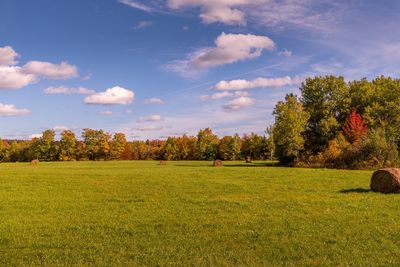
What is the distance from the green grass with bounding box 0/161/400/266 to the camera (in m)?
11.8

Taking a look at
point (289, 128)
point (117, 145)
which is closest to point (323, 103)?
point (289, 128)

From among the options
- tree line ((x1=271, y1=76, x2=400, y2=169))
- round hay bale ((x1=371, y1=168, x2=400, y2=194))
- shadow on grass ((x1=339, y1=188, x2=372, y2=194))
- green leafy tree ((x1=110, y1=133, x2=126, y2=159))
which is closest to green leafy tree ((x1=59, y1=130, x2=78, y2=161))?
green leafy tree ((x1=110, y1=133, x2=126, y2=159))

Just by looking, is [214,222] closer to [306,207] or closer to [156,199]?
[306,207]

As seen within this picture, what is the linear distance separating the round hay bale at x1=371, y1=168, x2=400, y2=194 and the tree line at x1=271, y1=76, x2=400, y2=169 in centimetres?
3956

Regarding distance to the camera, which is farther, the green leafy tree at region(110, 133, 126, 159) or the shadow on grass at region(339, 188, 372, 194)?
the green leafy tree at region(110, 133, 126, 159)

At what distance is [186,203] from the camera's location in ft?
71.5

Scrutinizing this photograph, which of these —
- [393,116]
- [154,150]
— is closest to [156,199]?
[393,116]

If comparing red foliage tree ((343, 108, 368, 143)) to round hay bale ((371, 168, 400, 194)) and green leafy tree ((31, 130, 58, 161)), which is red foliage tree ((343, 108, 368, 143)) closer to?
round hay bale ((371, 168, 400, 194))

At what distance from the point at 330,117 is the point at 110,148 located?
86.2m

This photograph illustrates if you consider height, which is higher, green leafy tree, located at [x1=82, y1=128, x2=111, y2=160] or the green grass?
green leafy tree, located at [x1=82, y1=128, x2=111, y2=160]

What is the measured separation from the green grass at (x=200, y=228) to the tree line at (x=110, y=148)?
108 meters

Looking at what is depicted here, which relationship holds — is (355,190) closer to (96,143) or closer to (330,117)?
(330,117)

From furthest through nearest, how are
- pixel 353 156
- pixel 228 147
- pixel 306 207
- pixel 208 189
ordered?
pixel 228 147, pixel 353 156, pixel 208 189, pixel 306 207

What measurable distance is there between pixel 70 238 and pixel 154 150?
454ft
